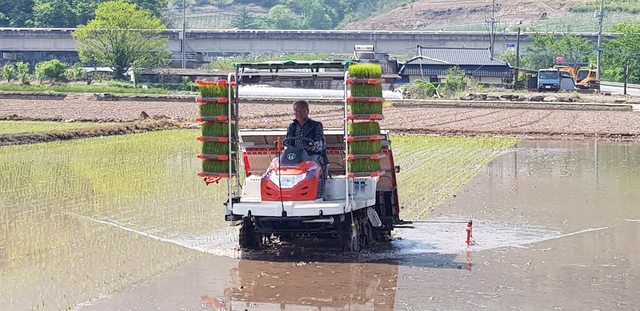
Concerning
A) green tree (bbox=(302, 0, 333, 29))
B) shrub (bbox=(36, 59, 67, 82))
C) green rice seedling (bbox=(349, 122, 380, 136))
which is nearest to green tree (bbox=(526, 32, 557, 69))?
shrub (bbox=(36, 59, 67, 82))

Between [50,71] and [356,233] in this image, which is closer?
[356,233]

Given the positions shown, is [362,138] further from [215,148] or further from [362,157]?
[215,148]

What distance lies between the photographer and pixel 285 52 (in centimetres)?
8931

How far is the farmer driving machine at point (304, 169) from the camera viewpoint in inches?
468

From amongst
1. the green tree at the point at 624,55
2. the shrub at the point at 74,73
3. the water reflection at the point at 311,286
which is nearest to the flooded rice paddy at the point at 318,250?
the water reflection at the point at 311,286

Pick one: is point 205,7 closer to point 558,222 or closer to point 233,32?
point 233,32

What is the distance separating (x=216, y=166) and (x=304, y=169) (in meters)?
1.21

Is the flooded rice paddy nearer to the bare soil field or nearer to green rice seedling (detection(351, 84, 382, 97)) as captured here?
green rice seedling (detection(351, 84, 382, 97))

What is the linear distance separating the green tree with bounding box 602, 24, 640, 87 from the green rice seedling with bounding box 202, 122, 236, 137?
223ft

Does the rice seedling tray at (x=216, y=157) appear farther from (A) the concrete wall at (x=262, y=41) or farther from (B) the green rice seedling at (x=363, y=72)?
(A) the concrete wall at (x=262, y=41)

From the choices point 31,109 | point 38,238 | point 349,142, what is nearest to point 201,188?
point 38,238

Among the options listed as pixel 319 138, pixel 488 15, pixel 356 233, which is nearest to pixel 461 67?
pixel 319 138

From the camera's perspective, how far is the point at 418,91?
60.8 meters

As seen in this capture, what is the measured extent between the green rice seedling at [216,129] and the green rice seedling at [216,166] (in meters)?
0.35
